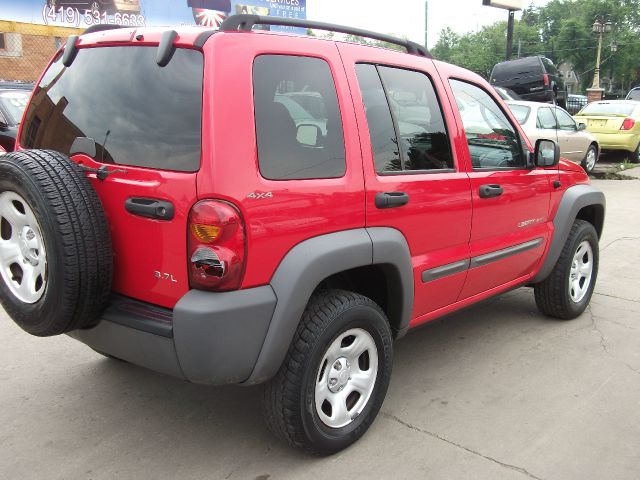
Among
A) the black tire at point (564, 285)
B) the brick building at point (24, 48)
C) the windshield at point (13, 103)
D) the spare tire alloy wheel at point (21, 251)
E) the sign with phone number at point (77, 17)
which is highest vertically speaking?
the sign with phone number at point (77, 17)

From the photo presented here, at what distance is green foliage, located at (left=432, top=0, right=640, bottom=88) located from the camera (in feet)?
170

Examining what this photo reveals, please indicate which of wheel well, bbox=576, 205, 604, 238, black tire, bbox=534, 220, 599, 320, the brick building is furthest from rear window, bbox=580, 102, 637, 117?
the brick building

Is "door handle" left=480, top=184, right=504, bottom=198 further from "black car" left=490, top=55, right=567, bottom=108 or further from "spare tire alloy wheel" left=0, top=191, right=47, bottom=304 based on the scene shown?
"black car" left=490, top=55, right=567, bottom=108

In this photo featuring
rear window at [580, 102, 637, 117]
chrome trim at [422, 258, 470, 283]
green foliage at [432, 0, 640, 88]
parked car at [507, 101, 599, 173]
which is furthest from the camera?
green foliage at [432, 0, 640, 88]

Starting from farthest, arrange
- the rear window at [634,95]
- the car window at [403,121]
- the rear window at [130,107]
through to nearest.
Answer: the rear window at [634,95] < the car window at [403,121] < the rear window at [130,107]

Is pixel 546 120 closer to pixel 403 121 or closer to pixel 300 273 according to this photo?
pixel 403 121

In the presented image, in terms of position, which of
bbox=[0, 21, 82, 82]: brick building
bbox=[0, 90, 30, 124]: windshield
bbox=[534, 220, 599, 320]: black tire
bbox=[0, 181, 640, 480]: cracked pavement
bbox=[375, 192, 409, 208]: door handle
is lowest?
bbox=[0, 181, 640, 480]: cracked pavement

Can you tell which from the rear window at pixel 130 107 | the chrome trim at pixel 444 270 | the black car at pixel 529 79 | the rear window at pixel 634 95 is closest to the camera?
the rear window at pixel 130 107

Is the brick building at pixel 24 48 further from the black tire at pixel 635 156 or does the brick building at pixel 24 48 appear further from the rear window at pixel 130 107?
the rear window at pixel 130 107

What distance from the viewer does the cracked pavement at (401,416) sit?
8.93 feet

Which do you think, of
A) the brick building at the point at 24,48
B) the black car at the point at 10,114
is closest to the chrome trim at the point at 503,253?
the black car at the point at 10,114

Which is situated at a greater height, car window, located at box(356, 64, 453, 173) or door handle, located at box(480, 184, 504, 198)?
car window, located at box(356, 64, 453, 173)

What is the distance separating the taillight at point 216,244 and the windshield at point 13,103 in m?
8.00

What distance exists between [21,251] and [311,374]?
136 cm
